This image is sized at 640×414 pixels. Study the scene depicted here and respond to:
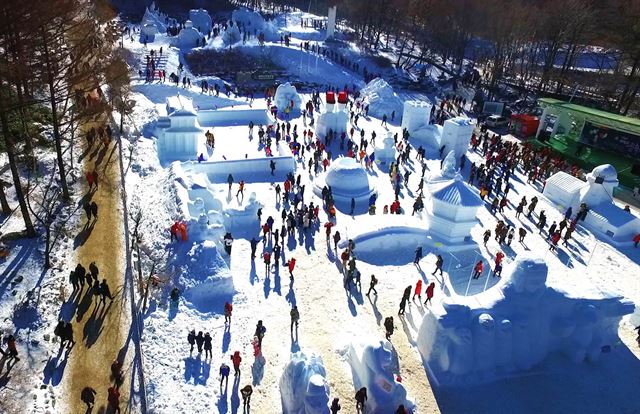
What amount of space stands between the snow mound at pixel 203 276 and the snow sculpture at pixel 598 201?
18.4 meters

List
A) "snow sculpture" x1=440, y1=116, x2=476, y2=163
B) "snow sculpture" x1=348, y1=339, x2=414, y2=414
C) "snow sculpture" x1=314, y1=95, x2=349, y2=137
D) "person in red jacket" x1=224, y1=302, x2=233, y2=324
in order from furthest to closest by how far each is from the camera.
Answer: "snow sculpture" x1=314, y1=95, x2=349, y2=137
"snow sculpture" x1=440, y1=116, x2=476, y2=163
"person in red jacket" x1=224, y1=302, x2=233, y2=324
"snow sculpture" x1=348, y1=339, x2=414, y2=414

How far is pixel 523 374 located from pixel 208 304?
10361 millimetres

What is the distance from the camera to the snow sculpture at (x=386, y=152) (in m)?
30.0

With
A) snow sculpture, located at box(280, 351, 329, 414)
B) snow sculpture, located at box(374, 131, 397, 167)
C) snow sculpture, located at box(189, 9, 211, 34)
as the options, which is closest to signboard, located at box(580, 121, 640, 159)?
snow sculpture, located at box(374, 131, 397, 167)

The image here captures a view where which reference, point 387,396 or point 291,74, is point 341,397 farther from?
point 291,74

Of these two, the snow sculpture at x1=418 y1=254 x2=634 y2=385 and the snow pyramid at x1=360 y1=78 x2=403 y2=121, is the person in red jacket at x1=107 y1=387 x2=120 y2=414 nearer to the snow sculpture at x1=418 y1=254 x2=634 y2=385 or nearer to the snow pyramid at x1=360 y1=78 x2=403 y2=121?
the snow sculpture at x1=418 y1=254 x2=634 y2=385

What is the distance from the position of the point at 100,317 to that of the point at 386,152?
63.7 feet

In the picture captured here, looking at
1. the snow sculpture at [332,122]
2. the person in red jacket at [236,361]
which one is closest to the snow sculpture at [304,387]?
the person in red jacket at [236,361]

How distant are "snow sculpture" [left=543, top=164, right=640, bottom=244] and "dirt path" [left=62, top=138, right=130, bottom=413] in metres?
21.8

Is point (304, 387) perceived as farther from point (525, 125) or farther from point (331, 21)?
point (331, 21)

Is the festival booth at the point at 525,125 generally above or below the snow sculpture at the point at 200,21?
below

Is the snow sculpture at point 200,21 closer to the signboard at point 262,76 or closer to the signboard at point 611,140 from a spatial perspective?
the signboard at point 262,76

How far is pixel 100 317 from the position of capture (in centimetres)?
1534

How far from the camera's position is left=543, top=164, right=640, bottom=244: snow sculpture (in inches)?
947
